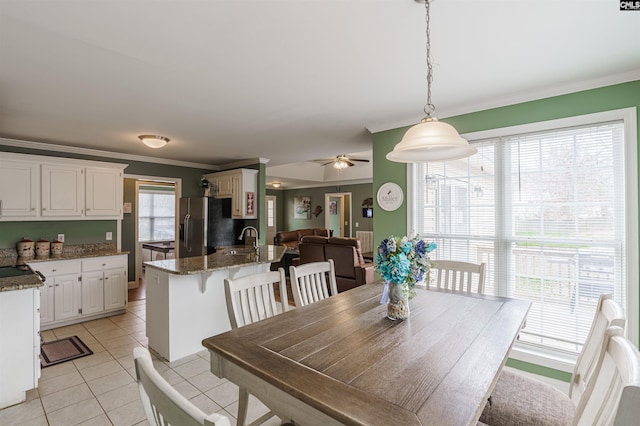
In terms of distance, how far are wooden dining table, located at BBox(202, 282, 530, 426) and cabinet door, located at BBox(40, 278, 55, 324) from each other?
3.78 meters

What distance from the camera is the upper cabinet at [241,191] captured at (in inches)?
221

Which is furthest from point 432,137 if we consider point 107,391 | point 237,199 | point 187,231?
point 187,231

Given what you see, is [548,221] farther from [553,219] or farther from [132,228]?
[132,228]

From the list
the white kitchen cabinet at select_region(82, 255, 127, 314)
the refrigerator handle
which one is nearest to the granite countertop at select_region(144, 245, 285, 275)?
the white kitchen cabinet at select_region(82, 255, 127, 314)

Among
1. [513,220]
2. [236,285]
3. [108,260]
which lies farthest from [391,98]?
[108,260]

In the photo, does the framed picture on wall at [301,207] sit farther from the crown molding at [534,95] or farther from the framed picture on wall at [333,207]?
the crown molding at [534,95]

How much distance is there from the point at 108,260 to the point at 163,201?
4.38m

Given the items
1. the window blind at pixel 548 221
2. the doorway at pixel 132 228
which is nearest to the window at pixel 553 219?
the window blind at pixel 548 221

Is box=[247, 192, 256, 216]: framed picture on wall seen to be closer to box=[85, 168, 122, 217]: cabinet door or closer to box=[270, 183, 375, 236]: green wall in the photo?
box=[85, 168, 122, 217]: cabinet door

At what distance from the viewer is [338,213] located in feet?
33.6

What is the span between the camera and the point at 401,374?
113 cm

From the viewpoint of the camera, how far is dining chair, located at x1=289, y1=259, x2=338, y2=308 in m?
2.13

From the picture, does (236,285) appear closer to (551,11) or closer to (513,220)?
(551,11)

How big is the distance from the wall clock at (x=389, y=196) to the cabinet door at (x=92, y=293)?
4.03 m
